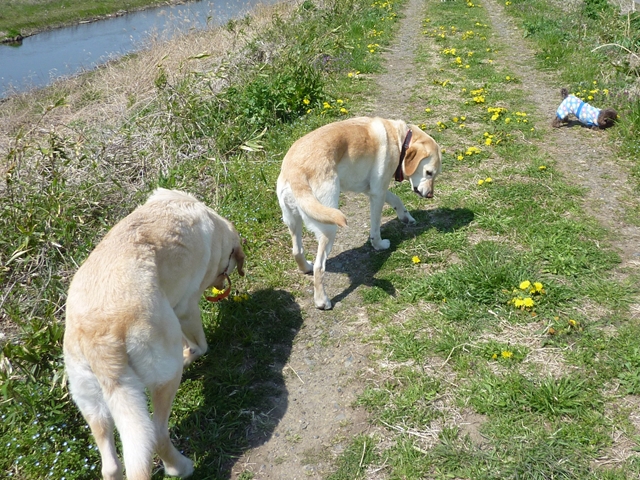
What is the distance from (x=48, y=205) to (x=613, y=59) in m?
9.22

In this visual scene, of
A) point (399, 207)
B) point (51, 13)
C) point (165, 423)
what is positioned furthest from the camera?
point (51, 13)

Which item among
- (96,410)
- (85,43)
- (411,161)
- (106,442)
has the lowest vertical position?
(85,43)

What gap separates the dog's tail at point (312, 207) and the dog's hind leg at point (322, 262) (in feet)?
0.92

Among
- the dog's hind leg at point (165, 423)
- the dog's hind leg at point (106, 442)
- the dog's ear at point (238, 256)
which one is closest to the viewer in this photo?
the dog's hind leg at point (106, 442)

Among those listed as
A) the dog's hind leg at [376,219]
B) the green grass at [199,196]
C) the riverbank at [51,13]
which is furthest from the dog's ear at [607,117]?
the riverbank at [51,13]

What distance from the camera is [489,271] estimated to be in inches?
163

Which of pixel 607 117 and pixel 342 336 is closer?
pixel 342 336

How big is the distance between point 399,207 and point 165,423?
334cm

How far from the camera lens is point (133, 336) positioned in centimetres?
250

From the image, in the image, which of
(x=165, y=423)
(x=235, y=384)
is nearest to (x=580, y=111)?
(x=235, y=384)

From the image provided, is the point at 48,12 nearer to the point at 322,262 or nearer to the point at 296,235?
the point at 296,235

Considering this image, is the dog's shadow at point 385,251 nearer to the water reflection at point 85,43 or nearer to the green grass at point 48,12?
the water reflection at point 85,43

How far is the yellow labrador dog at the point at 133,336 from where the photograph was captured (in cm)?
241

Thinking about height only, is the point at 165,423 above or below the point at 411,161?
below
